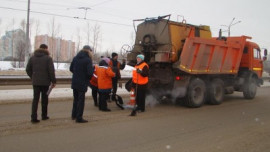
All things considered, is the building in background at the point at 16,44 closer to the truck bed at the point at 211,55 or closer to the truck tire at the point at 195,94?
the truck bed at the point at 211,55

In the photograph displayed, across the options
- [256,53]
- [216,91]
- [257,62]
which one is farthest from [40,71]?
[257,62]

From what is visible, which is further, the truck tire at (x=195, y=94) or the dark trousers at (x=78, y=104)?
the truck tire at (x=195, y=94)

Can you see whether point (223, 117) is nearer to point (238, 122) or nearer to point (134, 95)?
point (238, 122)

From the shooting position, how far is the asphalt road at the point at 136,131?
506 centimetres

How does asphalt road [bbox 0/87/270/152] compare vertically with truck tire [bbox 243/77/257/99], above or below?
Result: below

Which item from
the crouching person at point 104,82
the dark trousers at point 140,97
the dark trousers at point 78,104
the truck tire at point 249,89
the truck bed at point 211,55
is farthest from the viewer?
the truck tire at point 249,89

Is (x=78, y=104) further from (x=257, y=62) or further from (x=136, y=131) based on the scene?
(x=257, y=62)

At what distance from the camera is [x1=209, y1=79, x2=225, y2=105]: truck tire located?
10336 millimetres

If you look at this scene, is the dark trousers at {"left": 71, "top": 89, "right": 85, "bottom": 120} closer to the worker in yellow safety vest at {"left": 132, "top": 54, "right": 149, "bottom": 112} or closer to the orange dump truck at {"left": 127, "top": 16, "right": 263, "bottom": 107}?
the worker in yellow safety vest at {"left": 132, "top": 54, "right": 149, "bottom": 112}

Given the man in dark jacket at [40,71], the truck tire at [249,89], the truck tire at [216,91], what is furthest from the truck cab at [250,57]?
the man in dark jacket at [40,71]

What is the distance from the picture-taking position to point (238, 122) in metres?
7.43

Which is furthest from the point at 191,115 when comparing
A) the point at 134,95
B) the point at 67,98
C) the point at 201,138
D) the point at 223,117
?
the point at 67,98

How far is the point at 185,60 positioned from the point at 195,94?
4.76ft

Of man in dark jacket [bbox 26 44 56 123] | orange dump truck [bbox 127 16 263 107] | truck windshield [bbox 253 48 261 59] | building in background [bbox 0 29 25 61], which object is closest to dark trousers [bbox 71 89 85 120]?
man in dark jacket [bbox 26 44 56 123]
